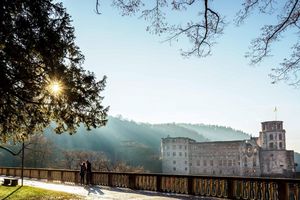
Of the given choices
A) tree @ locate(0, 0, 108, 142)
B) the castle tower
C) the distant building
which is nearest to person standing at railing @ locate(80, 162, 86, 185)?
tree @ locate(0, 0, 108, 142)

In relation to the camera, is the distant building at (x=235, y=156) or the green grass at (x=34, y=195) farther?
the distant building at (x=235, y=156)

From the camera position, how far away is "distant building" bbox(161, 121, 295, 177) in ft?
350

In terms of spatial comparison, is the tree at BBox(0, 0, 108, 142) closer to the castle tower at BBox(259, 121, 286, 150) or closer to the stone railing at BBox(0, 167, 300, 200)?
the stone railing at BBox(0, 167, 300, 200)

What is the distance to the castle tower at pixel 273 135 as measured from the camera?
361ft

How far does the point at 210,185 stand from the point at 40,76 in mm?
9448

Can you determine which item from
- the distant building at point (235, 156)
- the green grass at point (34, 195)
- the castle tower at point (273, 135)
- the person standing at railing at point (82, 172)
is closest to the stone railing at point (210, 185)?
the person standing at railing at point (82, 172)

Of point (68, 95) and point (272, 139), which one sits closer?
point (68, 95)

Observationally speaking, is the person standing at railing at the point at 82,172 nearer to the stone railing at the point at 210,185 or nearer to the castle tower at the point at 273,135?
the stone railing at the point at 210,185

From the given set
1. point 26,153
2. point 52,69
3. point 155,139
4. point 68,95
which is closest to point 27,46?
point 52,69

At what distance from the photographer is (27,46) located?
14.7 m

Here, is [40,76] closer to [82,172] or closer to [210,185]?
[210,185]

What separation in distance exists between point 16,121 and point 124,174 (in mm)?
7590

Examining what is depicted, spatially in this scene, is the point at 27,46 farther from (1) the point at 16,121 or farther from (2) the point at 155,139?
(2) the point at 155,139

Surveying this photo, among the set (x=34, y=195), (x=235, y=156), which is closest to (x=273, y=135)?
(x=235, y=156)
